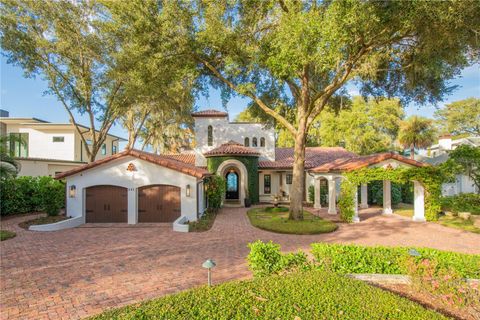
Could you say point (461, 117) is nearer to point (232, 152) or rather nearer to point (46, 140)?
point (232, 152)

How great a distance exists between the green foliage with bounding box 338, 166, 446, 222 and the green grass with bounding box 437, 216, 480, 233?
0.71 m

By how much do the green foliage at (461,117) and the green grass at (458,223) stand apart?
2353cm

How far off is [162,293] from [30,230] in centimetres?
1137

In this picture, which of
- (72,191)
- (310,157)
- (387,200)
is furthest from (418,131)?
(72,191)

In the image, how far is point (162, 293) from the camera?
6.02m

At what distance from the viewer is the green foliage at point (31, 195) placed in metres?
15.2

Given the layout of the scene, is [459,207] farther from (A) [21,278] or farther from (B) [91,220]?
(B) [91,220]

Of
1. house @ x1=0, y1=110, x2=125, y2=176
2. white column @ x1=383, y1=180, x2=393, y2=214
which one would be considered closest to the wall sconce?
house @ x1=0, y1=110, x2=125, y2=176

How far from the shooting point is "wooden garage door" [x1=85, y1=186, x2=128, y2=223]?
15008 mm

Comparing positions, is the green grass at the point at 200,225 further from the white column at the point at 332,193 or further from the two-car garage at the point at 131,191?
the white column at the point at 332,193

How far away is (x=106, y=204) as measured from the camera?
15.1 m

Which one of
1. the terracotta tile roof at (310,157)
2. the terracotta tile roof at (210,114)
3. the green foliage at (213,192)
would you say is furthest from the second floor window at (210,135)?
the green foliage at (213,192)

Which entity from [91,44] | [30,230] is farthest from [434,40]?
[30,230]

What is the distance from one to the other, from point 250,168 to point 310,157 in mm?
7572
